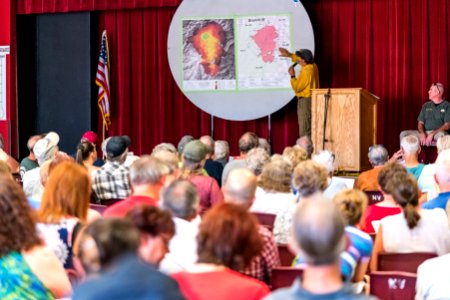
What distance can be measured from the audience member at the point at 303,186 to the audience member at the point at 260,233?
0.30 m

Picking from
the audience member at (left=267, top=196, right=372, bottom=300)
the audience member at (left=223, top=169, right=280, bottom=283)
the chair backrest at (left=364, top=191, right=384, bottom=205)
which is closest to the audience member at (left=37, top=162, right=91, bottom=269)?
the audience member at (left=223, top=169, right=280, bottom=283)

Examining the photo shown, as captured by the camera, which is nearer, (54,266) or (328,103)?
(54,266)

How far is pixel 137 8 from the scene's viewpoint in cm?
1301

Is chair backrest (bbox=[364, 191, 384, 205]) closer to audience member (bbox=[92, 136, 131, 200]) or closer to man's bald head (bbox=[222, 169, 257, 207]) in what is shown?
audience member (bbox=[92, 136, 131, 200])

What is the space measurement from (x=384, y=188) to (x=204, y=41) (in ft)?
25.4

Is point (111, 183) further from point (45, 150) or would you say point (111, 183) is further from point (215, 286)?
point (215, 286)

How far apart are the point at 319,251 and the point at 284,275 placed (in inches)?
53.3

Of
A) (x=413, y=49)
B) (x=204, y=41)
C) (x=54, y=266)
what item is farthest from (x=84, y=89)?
(x=54, y=266)

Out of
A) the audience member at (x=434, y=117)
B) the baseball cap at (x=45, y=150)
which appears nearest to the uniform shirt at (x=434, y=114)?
the audience member at (x=434, y=117)

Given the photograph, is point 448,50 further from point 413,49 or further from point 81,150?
point 81,150

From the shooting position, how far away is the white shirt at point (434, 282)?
3.61 metres

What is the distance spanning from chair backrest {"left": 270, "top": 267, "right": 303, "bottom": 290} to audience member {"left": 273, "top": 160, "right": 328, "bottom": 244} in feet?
3.19

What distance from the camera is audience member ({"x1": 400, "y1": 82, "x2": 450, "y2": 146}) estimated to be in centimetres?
1071

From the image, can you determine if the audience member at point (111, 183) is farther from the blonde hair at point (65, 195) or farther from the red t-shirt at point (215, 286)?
the red t-shirt at point (215, 286)
